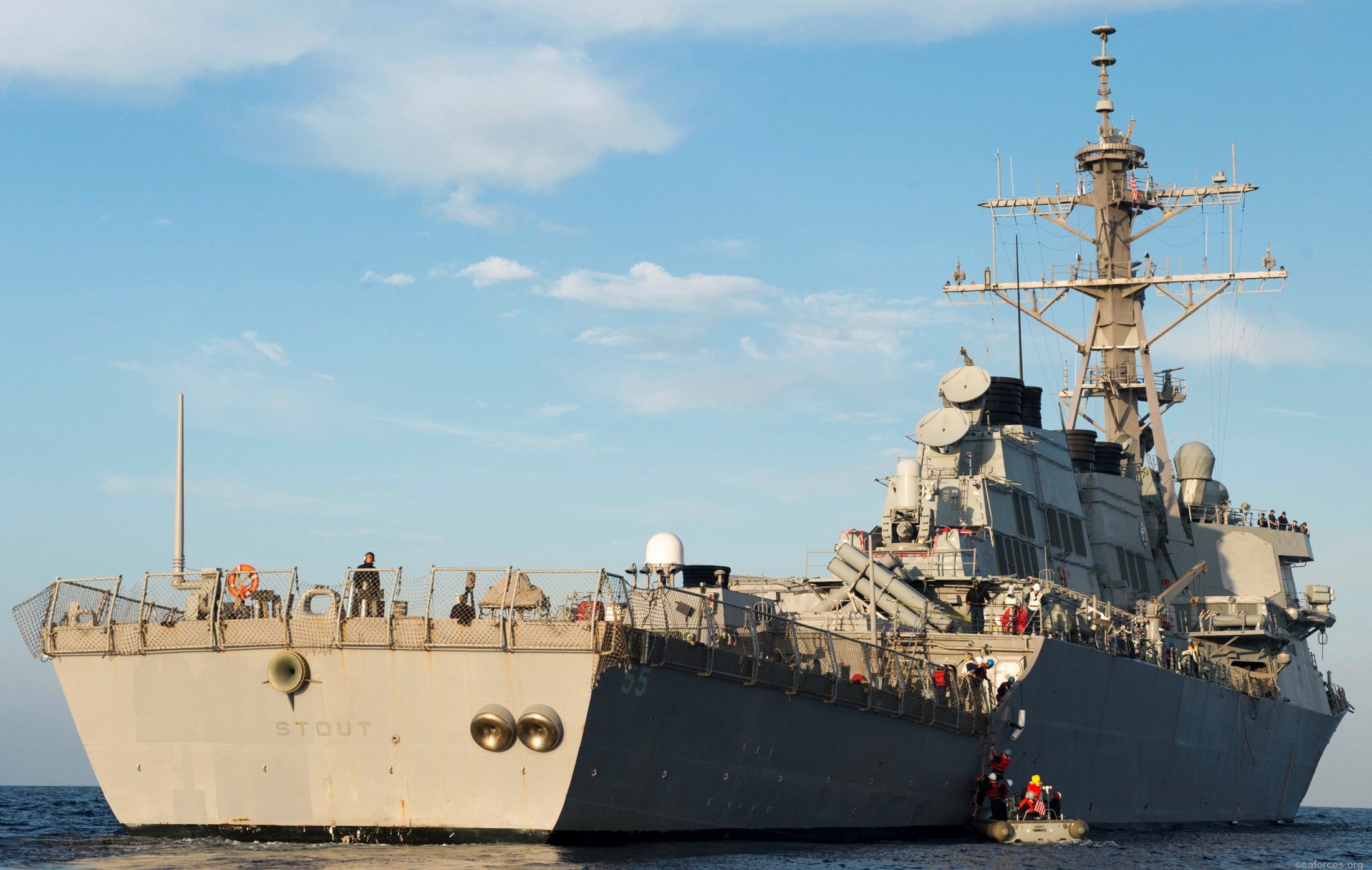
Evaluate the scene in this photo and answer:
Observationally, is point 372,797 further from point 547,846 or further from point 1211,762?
point 1211,762

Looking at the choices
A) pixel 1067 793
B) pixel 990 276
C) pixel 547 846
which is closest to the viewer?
pixel 547 846

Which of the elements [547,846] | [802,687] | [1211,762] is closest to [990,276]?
Result: [1211,762]

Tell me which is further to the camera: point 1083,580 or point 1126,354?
point 1126,354

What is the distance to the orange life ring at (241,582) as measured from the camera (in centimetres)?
2167

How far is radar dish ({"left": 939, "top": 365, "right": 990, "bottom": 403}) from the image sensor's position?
3291 cm

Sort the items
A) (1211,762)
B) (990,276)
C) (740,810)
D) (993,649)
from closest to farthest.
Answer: (740,810) → (993,649) → (1211,762) → (990,276)

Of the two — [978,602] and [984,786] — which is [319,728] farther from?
[978,602]

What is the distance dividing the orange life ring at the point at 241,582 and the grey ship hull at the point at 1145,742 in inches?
485

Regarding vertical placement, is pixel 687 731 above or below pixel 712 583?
below

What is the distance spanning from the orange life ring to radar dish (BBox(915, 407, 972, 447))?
1568 cm

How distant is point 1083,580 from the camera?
3559cm

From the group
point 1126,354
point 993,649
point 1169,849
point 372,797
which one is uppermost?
point 1126,354

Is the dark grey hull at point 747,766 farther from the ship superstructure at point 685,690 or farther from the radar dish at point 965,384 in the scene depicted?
the radar dish at point 965,384

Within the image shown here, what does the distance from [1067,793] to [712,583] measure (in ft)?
24.8
